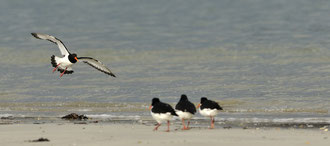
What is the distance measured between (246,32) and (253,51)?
34.3 ft

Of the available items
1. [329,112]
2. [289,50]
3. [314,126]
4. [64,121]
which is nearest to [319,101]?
[329,112]

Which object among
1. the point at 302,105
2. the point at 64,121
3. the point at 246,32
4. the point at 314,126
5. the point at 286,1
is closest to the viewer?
the point at 314,126

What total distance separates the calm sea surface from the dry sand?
10.7 ft

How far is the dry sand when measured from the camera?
33.9 ft

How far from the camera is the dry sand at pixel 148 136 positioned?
33.9ft

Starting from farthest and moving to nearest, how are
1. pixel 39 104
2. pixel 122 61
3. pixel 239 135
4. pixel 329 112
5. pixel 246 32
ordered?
pixel 246 32 → pixel 122 61 → pixel 39 104 → pixel 329 112 → pixel 239 135

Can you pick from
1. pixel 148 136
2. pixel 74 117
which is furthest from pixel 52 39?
pixel 148 136

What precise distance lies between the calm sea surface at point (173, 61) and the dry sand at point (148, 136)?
129 inches

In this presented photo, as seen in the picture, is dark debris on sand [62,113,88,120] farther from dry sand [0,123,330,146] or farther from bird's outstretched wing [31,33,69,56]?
bird's outstretched wing [31,33,69,56]

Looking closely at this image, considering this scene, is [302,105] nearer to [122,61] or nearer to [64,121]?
[64,121]

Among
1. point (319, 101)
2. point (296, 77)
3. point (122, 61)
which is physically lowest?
point (319, 101)

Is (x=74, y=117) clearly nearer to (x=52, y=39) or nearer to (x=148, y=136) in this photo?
(x=148, y=136)

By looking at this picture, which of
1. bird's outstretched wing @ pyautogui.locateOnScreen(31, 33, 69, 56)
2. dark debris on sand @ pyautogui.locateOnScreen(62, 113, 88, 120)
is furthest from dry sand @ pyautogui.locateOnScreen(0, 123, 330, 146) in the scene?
bird's outstretched wing @ pyautogui.locateOnScreen(31, 33, 69, 56)

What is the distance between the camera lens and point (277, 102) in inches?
761
